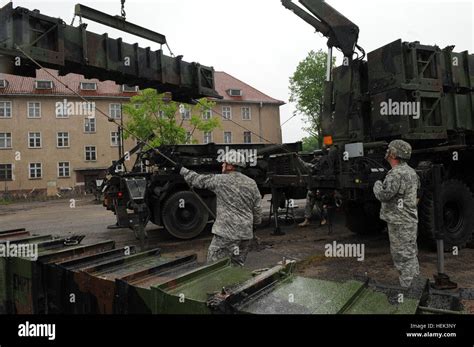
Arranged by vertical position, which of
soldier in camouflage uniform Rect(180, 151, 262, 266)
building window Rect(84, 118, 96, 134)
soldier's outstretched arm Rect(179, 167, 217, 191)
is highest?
building window Rect(84, 118, 96, 134)


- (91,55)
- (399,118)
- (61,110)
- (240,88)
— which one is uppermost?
(240,88)

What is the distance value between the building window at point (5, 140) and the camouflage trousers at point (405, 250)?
3877cm

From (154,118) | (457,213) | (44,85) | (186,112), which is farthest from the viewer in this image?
(44,85)

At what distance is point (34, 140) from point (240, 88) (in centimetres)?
2217

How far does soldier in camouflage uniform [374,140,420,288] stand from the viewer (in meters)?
4.55

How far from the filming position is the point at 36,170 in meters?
36.4

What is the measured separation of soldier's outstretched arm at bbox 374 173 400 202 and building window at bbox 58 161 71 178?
36964mm

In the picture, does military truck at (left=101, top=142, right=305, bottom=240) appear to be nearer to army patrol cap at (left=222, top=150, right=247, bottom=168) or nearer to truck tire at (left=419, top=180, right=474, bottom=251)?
truck tire at (left=419, top=180, right=474, bottom=251)

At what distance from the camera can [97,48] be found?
21.6ft

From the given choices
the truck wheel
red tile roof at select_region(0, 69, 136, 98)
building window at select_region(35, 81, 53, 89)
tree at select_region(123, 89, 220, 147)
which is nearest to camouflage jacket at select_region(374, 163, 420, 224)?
the truck wheel

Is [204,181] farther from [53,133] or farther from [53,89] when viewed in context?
[53,89]

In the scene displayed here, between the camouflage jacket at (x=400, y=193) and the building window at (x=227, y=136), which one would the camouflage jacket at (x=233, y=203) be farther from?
the building window at (x=227, y=136)

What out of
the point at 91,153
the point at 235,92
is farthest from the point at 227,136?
the point at 91,153

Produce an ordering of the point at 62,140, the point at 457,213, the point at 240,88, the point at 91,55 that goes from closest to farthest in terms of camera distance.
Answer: the point at 91,55 < the point at 457,213 < the point at 62,140 < the point at 240,88
